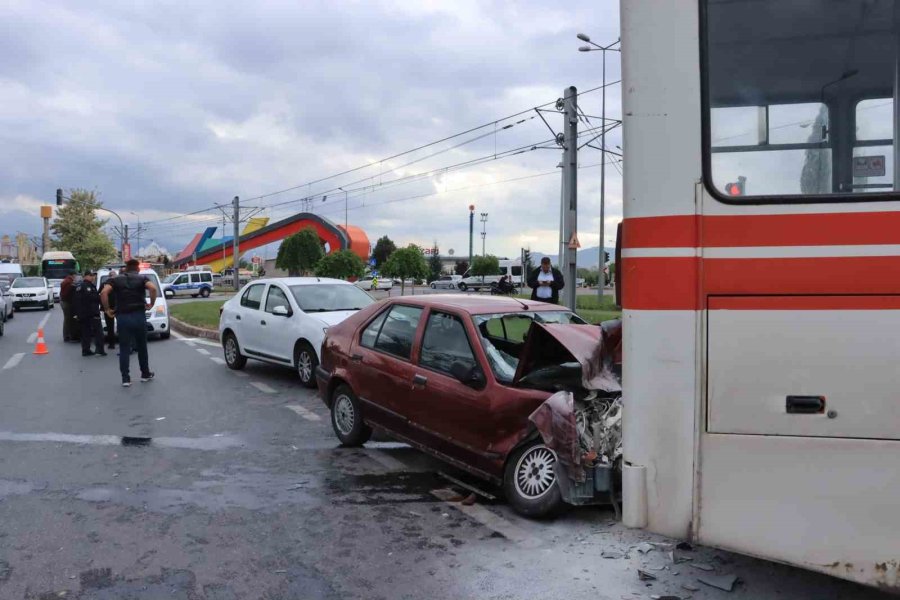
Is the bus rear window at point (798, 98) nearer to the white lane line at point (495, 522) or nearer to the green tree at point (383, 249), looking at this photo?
the white lane line at point (495, 522)

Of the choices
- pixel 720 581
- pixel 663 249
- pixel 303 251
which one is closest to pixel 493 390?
pixel 720 581

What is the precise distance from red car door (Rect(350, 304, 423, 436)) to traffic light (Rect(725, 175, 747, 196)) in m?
3.56

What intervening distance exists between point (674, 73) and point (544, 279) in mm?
Result: 10208

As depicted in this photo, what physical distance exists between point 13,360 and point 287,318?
287 inches

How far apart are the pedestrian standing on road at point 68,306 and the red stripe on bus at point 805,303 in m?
17.7

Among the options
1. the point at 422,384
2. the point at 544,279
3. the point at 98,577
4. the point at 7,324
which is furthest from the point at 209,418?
the point at 7,324

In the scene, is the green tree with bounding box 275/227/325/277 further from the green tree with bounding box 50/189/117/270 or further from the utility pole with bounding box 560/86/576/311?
the utility pole with bounding box 560/86/576/311

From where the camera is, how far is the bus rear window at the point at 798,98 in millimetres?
2879

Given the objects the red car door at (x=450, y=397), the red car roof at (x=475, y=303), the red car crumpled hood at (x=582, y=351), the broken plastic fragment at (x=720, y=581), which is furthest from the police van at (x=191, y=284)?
the broken plastic fragment at (x=720, y=581)

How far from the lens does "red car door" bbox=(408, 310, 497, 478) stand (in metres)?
5.32

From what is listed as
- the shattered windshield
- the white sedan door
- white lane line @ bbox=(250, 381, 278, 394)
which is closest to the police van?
the white sedan door

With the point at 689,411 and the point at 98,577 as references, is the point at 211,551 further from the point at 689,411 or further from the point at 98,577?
the point at 689,411

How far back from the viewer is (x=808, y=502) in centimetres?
292

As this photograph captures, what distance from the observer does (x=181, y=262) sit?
104750 mm
